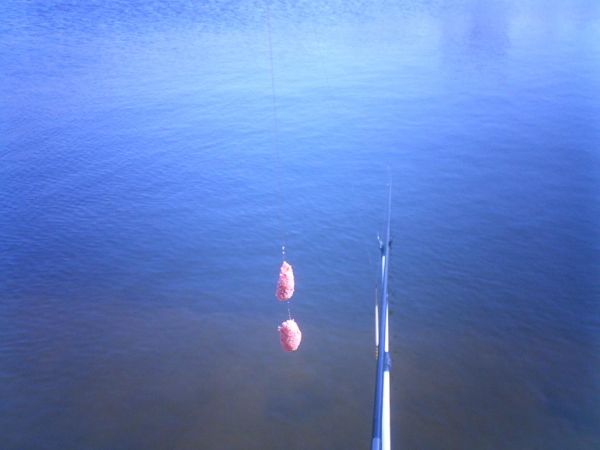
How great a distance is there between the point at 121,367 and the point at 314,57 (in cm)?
1561

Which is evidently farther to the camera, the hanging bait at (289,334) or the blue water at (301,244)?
the blue water at (301,244)

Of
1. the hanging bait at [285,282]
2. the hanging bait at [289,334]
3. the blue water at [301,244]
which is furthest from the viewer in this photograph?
the blue water at [301,244]

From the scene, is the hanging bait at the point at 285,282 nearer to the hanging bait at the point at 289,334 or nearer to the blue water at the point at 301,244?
the hanging bait at the point at 289,334

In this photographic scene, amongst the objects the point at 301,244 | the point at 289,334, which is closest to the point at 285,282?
the point at 289,334

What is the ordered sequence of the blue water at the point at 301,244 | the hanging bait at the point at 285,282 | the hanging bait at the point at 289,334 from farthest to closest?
1. the blue water at the point at 301,244
2. the hanging bait at the point at 289,334
3. the hanging bait at the point at 285,282

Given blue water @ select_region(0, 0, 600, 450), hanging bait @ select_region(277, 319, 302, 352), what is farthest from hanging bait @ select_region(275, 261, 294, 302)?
blue water @ select_region(0, 0, 600, 450)

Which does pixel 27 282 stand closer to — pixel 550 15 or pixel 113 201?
pixel 113 201

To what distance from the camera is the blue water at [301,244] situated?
9812 millimetres

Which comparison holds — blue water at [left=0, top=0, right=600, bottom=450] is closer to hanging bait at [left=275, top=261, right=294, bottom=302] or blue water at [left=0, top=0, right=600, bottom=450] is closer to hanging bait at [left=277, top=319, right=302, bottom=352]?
hanging bait at [left=277, top=319, right=302, bottom=352]

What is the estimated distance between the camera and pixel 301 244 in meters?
13.4

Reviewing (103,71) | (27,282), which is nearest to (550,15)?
(103,71)

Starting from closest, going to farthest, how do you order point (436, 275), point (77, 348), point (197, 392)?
point (197, 392), point (77, 348), point (436, 275)

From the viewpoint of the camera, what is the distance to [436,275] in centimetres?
1227

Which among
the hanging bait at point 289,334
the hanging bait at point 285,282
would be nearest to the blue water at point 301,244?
the hanging bait at point 289,334
